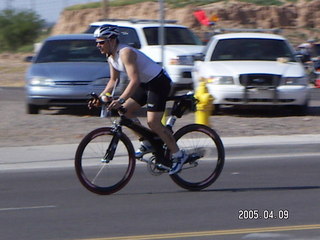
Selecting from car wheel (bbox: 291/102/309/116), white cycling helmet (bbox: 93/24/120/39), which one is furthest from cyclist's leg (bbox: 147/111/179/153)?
car wheel (bbox: 291/102/309/116)

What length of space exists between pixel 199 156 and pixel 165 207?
3.10 feet

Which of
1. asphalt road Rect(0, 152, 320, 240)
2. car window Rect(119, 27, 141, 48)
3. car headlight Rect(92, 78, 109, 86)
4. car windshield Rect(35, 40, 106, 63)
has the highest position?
asphalt road Rect(0, 152, 320, 240)

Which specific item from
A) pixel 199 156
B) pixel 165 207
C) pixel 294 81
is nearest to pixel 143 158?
pixel 199 156

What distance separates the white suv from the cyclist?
28.5 ft

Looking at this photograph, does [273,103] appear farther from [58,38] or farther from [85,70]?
[58,38]

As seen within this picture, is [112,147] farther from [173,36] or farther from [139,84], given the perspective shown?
[173,36]

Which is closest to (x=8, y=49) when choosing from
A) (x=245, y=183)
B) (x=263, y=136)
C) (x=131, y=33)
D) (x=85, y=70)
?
(x=131, y=33)

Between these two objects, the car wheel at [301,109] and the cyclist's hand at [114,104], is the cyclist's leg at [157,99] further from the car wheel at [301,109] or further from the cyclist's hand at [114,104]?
the car wheel at [301,109]

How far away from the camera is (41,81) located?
47.5ft

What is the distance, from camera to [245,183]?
8969 mm

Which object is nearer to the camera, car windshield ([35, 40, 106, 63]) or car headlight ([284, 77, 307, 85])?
car headlight ([284, 77, 307, 85])

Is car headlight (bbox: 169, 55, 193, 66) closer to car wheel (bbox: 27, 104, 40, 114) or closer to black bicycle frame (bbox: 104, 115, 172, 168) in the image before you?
car wheel (bbox: 27, 104, 40, 114)

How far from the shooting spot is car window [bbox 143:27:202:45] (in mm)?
18875

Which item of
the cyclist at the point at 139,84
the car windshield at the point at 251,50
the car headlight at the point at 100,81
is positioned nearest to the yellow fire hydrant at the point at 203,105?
the car headlight at the point at 100,81
